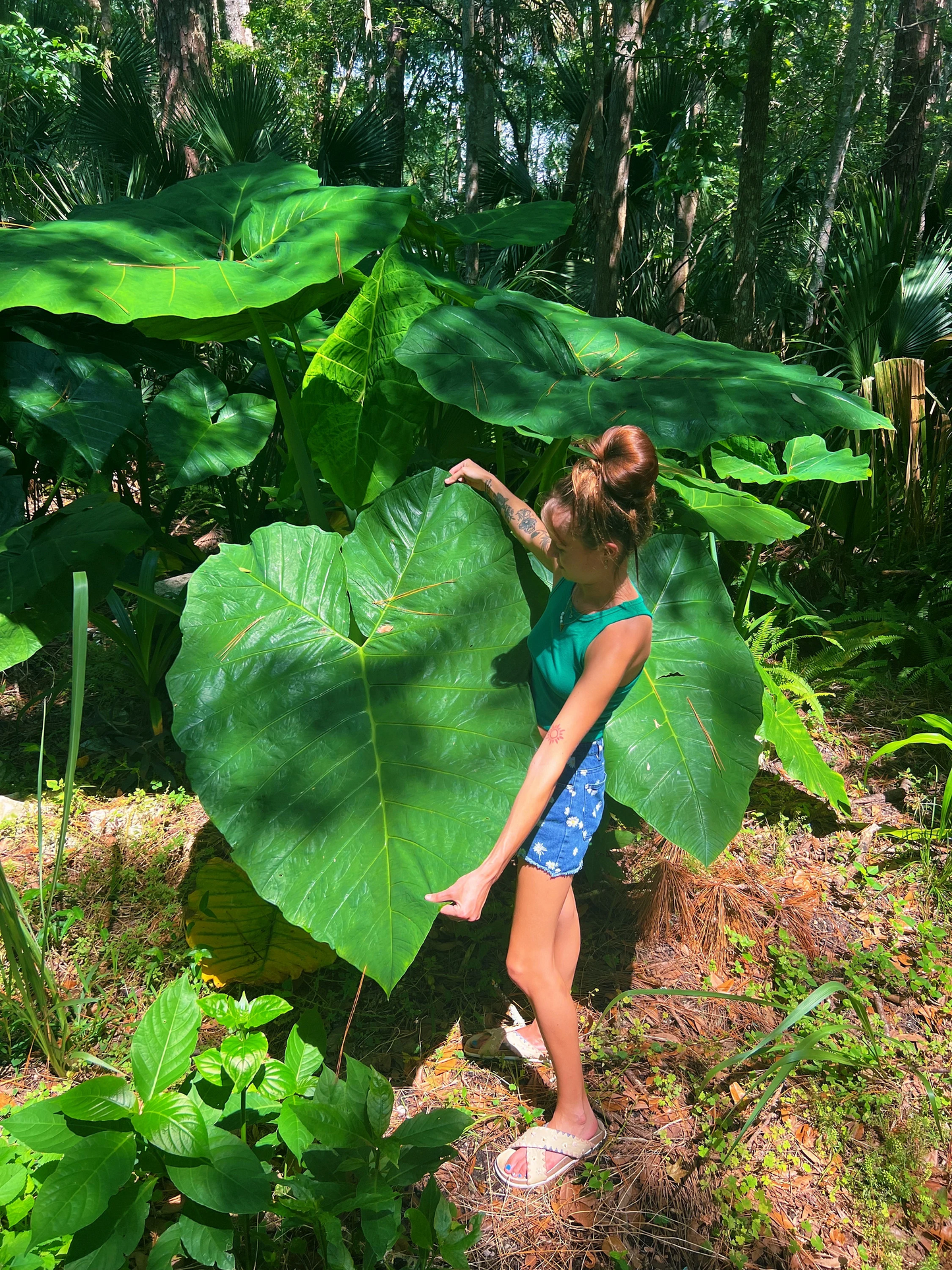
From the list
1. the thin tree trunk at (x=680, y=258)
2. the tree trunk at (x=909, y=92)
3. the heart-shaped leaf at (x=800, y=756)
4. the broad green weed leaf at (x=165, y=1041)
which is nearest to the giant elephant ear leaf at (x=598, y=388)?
the heart-shaped leaf at (x=800, y=756)

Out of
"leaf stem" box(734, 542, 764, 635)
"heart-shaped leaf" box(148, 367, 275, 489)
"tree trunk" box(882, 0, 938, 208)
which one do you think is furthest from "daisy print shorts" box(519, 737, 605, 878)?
"tree trunk" box(882, 0, 938, 208)

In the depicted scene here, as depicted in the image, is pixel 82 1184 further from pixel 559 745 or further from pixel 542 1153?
pixel 559 745

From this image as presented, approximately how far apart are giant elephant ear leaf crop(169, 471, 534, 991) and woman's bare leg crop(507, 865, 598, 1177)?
8.9 inches

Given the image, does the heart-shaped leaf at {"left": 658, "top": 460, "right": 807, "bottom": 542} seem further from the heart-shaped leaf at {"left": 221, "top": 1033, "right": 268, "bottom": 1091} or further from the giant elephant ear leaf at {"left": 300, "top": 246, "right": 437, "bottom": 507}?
the heart-shaped leaf at {"left": 221, "top": 1033, "right": 268, "bottom": 1091}

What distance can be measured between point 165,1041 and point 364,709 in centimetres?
65

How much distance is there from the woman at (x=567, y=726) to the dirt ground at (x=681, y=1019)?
15 cm

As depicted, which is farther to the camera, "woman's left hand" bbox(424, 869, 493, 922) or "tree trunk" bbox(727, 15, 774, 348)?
"tree trunk" bbox(727, 15, 774, 348)

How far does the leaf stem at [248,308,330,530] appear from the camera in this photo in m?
2.23

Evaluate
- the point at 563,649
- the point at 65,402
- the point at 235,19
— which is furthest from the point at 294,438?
the point at 235,19

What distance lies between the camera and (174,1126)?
1353 mm

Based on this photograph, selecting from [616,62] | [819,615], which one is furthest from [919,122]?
[819,615]

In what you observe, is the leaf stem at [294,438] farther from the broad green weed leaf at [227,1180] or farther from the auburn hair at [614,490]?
the broad green weed leaf at [227,1180]

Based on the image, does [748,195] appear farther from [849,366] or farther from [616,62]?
[616,62]

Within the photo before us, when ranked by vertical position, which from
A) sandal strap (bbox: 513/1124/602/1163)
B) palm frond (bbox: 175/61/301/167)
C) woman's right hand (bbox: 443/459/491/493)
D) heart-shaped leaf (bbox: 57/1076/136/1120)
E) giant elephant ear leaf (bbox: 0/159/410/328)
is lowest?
sandal strap (bbox: 513/1124/602/1163)
